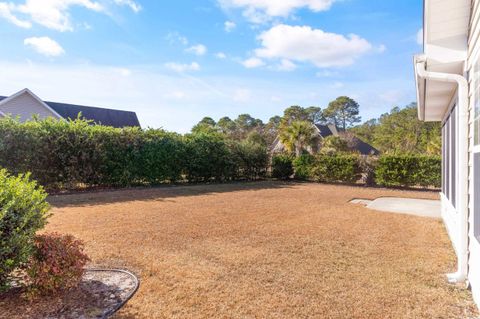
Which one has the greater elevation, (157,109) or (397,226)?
(157,109)

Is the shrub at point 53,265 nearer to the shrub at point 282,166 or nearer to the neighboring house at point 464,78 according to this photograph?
the neighboring house at point 464,78

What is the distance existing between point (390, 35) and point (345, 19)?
1.83 meters

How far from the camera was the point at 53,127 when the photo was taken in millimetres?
10727

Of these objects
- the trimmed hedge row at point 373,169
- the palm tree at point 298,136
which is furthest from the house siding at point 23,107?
the trimmed hedge row at point 373,169

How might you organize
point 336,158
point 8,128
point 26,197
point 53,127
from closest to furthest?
point 26,197
point 8,128
point 53,127
point 336,158

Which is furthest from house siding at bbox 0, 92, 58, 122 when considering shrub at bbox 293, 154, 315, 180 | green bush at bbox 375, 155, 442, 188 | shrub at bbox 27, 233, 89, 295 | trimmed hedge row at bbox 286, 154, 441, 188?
green bush at bbox 375, 155, 442, 188

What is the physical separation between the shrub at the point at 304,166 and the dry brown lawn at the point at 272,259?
306 inches

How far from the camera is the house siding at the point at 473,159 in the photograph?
113 inches

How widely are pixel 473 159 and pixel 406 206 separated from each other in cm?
650

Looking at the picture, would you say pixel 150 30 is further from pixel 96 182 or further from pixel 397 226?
pixel 397 226

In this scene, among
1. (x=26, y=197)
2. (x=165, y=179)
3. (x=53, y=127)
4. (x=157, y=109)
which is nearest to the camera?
(x=26, y=197)

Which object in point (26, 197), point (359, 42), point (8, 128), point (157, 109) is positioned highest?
point (359, 42)

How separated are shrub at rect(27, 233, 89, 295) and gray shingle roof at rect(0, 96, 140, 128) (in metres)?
21.1

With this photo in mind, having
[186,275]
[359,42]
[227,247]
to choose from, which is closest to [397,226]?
[227,247]
